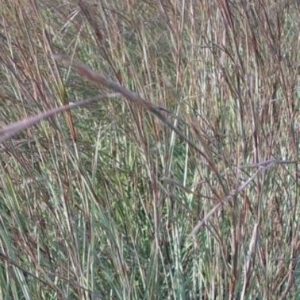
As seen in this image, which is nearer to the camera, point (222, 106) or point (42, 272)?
point (42, 272)

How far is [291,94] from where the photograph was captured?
1288 mm

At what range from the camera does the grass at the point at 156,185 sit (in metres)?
1.03

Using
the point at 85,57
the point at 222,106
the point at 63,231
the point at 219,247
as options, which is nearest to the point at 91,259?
the point at 63,231

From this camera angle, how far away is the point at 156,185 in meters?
1.11

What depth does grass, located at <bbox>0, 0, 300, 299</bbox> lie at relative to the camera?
3.39 ft

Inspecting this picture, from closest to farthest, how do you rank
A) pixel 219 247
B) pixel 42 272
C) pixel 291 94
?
pixel 42 272
pixel 219 247
pixel 291 94

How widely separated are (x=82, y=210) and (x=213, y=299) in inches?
9.3

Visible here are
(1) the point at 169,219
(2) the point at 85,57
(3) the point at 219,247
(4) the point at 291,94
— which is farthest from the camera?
(2) the point at 85,57

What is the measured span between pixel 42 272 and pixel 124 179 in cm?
42

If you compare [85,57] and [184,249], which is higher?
[85,57]

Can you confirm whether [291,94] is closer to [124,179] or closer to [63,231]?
[124,179]

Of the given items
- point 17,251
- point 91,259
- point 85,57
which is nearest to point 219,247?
point 91,259

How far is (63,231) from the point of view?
3.43 feet

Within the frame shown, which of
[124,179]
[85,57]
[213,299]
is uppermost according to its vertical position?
[85,57]
